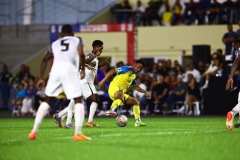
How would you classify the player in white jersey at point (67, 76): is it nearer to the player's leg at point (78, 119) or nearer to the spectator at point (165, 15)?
the player's leg at point (78, 119)

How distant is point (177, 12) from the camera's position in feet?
127

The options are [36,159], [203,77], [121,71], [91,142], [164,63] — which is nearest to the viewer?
[36,159]

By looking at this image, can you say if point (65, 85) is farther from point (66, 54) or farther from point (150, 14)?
point (150, 14)

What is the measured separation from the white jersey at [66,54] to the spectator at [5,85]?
68.9ft

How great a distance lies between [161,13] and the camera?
39344 millimetres

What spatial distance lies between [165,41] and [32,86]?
850 cm

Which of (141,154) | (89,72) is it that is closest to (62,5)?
(89,72)

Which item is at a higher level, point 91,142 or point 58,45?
point 58,45

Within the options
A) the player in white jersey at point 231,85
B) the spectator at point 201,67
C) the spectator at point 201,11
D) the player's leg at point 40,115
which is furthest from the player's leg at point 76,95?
the spectator at point 201,11

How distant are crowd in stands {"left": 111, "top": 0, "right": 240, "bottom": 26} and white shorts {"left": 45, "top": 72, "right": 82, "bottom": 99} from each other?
22890mm

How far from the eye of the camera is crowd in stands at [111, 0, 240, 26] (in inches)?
1460

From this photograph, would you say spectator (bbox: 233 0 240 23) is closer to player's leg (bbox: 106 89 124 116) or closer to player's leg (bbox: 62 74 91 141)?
player's leg (bbox: 106 89 124 116)

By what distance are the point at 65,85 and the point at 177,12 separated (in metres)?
24.6

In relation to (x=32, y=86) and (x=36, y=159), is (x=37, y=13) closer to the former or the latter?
(x=32, y=86)
